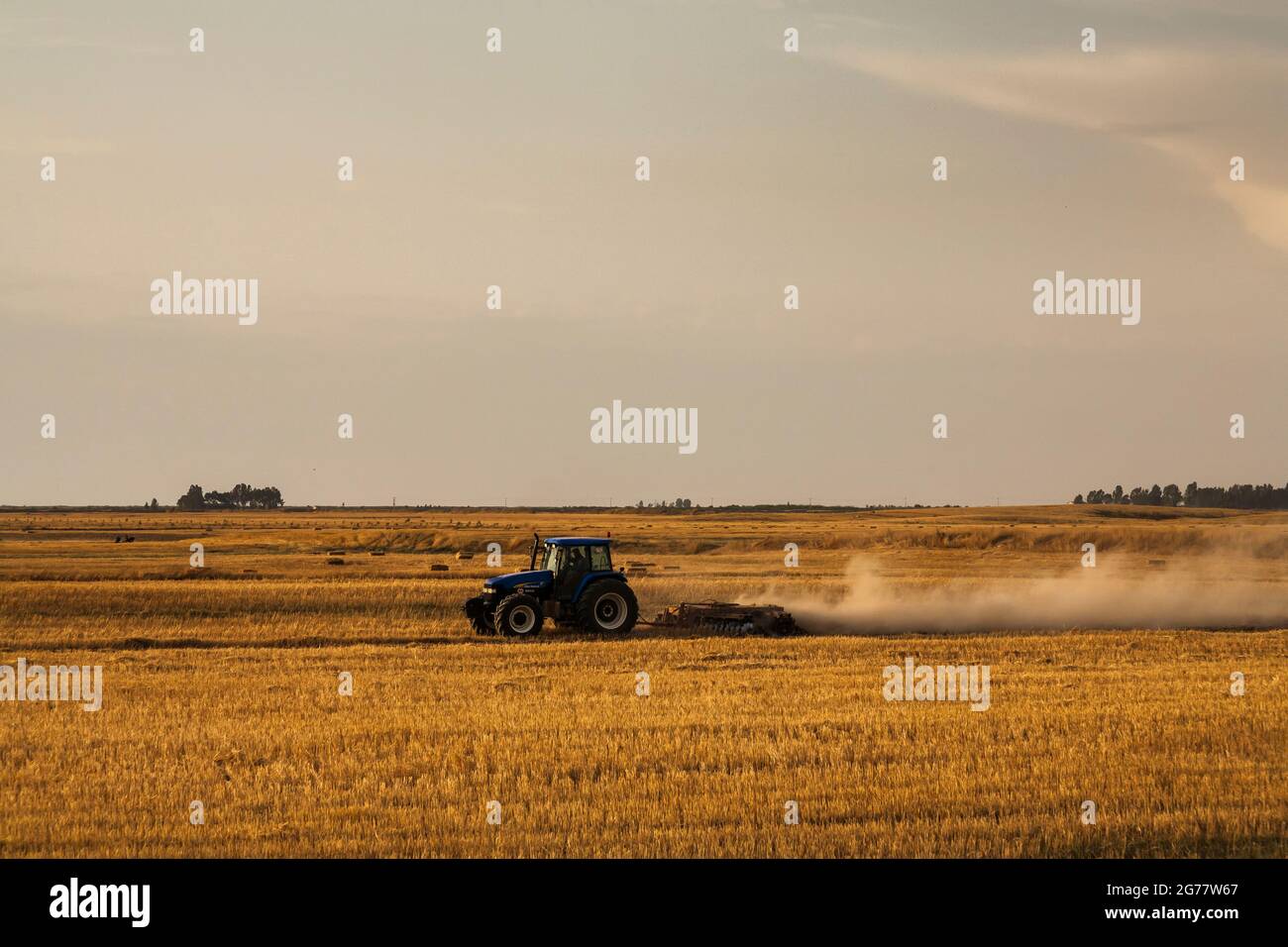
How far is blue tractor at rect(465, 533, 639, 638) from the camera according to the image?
29.9 m

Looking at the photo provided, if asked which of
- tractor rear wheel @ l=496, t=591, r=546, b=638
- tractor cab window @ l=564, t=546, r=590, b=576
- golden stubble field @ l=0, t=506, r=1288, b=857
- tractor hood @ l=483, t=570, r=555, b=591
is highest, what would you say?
tractor cab window @ l=564, t=546, r=590, b=576

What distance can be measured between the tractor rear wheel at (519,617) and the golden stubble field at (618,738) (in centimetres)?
102

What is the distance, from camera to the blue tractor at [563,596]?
2988 centimetres

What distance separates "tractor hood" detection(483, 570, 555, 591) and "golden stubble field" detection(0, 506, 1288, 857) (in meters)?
1.40

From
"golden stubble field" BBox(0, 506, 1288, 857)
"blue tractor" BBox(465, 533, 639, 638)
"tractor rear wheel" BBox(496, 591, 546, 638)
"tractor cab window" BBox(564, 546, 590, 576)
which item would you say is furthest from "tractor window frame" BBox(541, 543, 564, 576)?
"golden stubble field" BBox(0, 506, 1288, 857)

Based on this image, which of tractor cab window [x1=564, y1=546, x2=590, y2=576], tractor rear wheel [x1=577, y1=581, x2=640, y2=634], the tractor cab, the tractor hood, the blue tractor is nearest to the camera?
the blue tractor

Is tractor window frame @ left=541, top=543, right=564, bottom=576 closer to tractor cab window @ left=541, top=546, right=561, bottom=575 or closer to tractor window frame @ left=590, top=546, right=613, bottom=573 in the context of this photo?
tractor cab window @ left=541, top=546, right=561, bottom=575

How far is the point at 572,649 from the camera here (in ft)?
88.4

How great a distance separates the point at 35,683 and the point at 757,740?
505 inches

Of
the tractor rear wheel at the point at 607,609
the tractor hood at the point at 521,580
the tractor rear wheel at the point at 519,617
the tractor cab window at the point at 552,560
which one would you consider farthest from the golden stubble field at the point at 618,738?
the tractor cab window at the point at 552,560

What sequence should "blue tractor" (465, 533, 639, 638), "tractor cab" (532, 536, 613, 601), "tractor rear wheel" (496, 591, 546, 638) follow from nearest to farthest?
"tractor rear wheel" (496, 591, 546, 638)
"blue tractor" (465, 533, 639, 638)
"tractor cab" (532, 536, 613, 601)

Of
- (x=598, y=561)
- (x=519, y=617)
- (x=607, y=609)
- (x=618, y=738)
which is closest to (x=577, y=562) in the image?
(x=598, y=561)

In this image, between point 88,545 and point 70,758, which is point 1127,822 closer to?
point 70,758
